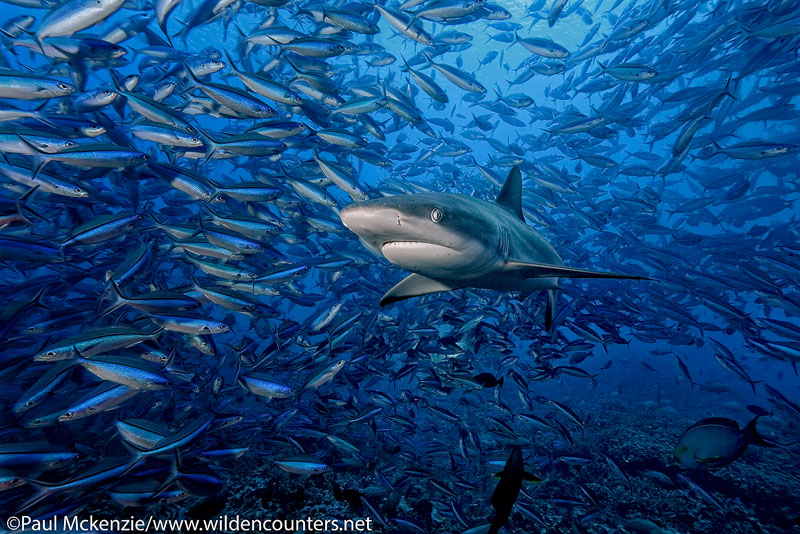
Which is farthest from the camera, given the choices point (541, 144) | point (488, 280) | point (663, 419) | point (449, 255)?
point (541, 144)

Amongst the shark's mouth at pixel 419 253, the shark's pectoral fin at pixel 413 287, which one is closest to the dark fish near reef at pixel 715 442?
the shark's pectoral fin at pixel 413 287

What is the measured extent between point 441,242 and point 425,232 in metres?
0.16

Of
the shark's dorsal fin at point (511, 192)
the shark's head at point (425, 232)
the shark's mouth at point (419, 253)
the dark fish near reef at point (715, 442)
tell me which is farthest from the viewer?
the shark's dorsal fin at point (511, 192)

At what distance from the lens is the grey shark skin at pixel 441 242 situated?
2215 mm

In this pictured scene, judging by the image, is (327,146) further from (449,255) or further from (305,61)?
(449,255)

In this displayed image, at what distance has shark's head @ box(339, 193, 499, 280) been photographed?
2191 mm

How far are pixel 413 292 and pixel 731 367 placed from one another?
8038 mm

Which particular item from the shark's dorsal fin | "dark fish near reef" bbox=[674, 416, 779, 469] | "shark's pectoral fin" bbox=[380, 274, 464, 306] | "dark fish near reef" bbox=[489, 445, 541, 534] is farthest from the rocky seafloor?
Result: the shark's dorsal fin

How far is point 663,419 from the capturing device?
1151 centimetres

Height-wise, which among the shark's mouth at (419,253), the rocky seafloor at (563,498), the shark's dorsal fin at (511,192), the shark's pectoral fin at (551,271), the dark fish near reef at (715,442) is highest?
the shark's dorsal fin at (511,192)

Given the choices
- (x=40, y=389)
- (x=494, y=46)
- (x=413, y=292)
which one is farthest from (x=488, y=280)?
(x=494, y=46)

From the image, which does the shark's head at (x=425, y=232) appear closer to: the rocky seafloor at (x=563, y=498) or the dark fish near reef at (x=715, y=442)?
the dark fish near reef at (x=715, y=442)

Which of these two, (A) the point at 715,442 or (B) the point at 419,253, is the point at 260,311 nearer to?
(B) the point at 419,253

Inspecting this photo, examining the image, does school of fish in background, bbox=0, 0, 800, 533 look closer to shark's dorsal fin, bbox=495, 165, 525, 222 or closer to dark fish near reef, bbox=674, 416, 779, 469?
dark fish near reef, bbox=674, 416, 779, 469
